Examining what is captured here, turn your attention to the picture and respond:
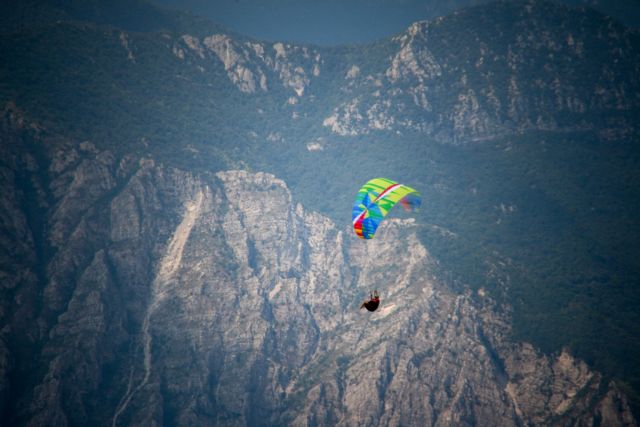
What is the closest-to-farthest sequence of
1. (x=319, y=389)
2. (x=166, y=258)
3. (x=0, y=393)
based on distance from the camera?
1. (x=0, y=393)
2. (x=319, y=389)
3. (x=166, y=258)

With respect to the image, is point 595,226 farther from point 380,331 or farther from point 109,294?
point 109,294

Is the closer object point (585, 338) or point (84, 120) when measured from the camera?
point (585, 338)

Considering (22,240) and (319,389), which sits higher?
(22,240)

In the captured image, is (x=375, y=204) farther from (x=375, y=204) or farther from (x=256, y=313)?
(x=256, y=313)

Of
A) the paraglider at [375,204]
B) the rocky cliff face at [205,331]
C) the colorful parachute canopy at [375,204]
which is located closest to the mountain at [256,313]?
the rocky cliff face at [205,331]

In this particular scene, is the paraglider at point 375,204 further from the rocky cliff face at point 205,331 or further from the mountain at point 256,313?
the mountain at point 256,313

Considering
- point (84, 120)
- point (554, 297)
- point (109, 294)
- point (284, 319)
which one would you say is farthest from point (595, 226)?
point (84, 120)

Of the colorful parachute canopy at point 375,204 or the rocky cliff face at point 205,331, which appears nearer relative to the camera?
the colorful parachute canopy at point 375,204

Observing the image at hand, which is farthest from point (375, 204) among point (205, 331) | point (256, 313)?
point (256, 313)
